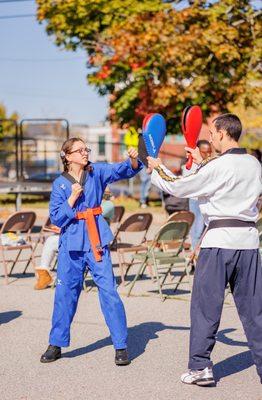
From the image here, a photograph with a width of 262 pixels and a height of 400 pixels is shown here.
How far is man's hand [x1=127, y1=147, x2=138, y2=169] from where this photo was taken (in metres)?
6.93

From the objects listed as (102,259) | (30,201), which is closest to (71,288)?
(102,259)

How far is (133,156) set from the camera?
22.8ft

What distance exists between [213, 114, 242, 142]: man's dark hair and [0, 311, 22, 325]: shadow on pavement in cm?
365

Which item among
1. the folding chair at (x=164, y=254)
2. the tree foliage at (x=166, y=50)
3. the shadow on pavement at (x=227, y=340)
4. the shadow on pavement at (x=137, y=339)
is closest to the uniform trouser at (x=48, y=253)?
the folding chair at (x=164, y=254)

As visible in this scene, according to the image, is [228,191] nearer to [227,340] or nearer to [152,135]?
[152,135]

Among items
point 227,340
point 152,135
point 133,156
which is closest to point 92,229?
point 133,156

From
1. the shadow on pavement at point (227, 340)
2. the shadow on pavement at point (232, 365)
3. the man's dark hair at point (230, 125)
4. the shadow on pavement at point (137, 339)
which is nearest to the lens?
the man's dark hair at point (230, 125)

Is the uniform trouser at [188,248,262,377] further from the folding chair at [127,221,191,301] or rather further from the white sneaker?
the folding chair at [127,221,191,301]

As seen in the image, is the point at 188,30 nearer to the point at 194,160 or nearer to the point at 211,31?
the point at 211,31

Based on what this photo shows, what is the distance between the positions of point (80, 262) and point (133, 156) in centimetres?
93

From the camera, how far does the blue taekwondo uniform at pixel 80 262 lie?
275 inches

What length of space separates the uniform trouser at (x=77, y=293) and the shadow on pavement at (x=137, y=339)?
321 millimetres

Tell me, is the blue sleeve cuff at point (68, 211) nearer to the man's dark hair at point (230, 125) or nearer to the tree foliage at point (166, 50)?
the man's dark hair at point (230, 125)

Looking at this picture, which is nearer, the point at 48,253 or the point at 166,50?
the point at 48,253
